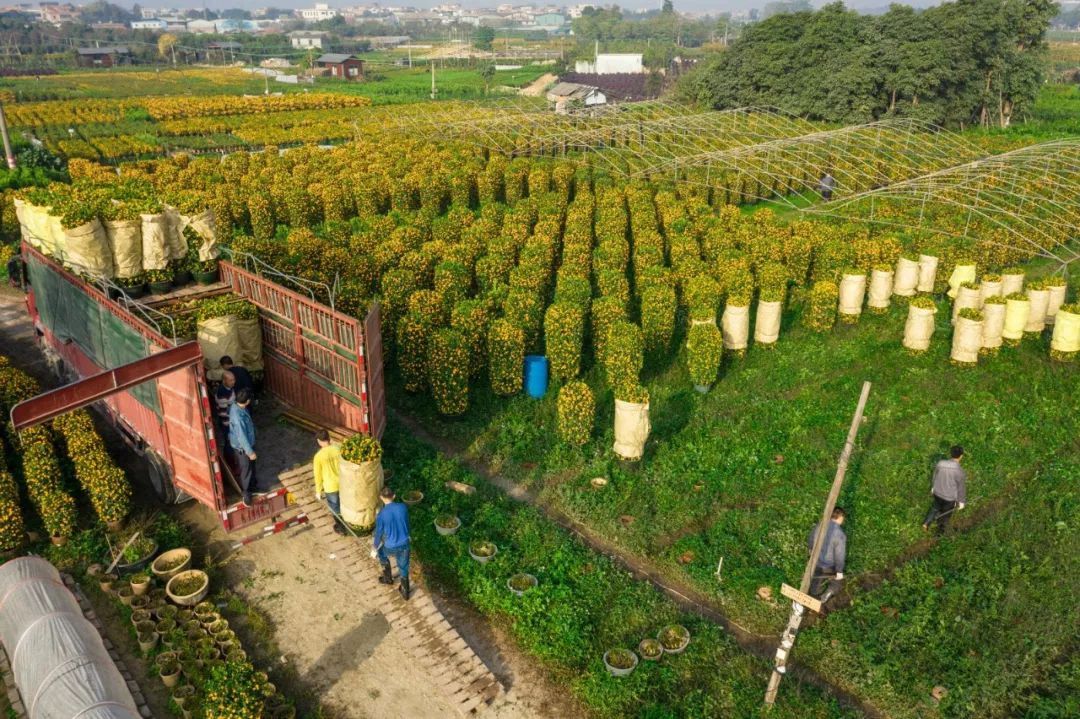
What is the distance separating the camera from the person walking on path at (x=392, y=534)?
10250 mm

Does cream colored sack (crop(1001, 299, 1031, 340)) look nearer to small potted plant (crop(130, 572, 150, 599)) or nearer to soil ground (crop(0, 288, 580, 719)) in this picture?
soil ground (crop(0, 288, 580, 719))

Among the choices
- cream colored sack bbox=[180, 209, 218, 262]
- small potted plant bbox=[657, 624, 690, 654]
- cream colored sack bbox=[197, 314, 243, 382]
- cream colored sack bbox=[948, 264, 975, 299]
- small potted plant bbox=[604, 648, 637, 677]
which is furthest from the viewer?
cream colored sack bbox=[948, 264, 975, 299]

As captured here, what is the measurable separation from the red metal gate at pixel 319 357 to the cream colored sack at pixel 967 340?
44.8ft

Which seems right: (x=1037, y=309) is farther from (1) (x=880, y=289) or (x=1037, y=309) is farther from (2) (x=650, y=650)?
(2) (x=650, y=650)

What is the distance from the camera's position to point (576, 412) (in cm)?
1454

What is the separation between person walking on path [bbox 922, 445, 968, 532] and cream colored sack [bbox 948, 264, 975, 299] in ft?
33.9

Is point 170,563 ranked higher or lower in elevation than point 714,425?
lower

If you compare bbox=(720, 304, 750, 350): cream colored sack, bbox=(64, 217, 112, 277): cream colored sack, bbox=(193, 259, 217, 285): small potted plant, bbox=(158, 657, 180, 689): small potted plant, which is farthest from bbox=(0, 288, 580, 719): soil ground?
bbox=(720, 304, 750, 350): cream colored sack

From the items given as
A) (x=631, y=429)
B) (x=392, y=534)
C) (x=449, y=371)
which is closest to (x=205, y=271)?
(x=449, y=371)

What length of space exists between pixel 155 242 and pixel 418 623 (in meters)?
9.52

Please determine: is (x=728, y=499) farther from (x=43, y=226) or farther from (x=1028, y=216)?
(x=1028, y=216)

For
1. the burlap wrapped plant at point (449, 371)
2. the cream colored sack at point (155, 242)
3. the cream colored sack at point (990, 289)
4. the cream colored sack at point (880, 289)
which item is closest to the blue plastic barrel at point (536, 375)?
the burlap wrapped plant at point (449, 371)

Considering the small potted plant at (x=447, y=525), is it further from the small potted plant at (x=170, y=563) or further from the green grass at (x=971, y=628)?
the green grass at (x=971, y=628)

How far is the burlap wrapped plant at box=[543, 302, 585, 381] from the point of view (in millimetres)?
16781
